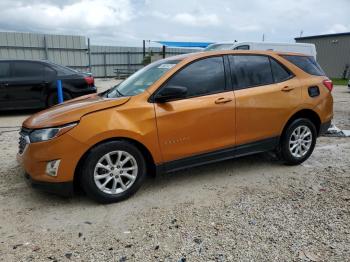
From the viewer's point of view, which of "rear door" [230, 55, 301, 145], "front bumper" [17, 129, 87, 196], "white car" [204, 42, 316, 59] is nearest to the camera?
"front bumper" [17, 129, 87, 196]

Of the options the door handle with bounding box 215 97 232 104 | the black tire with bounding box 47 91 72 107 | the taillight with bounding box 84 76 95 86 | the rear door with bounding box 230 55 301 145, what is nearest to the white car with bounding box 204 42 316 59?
the taillight with bounding box 84 76 95 86

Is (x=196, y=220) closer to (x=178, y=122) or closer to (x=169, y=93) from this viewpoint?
(x=178, y=122)

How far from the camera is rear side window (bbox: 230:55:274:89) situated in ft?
14.2

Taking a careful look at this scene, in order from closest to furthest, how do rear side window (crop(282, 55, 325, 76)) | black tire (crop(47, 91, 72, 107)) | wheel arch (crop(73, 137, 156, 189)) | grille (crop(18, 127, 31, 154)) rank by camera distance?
wheel arch (crop(73, 137, 156, 189))
grille (crop(18, 127, 31, 154))
rear side window (crop(282, 55, 325, 76))
black tire (crop(47, 91, 72, 107))

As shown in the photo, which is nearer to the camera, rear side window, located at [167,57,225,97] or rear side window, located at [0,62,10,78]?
rear side window, located at [167,57,225,97]

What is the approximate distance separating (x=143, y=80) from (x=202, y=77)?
0.75m

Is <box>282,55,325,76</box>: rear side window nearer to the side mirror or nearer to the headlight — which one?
the side mirror

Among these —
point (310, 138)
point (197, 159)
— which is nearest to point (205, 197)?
point (197, 159)

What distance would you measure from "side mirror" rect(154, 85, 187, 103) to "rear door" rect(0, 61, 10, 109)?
21.3 ft

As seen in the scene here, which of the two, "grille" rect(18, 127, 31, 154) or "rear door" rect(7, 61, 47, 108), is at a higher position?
"rear door" rect(7, 61, 47, 108)

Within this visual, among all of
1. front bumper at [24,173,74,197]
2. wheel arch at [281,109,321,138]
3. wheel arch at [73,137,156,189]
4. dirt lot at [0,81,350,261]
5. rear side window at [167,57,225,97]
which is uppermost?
rear side window at [167,57,225,97]

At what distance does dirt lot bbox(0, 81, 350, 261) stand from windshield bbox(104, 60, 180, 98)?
1194 mm

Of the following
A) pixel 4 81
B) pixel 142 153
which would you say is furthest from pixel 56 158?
pixel 4 81

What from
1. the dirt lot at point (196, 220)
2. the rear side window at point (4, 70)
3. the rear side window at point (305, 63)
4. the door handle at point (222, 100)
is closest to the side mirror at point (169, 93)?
the door handle at point (222, 100)
